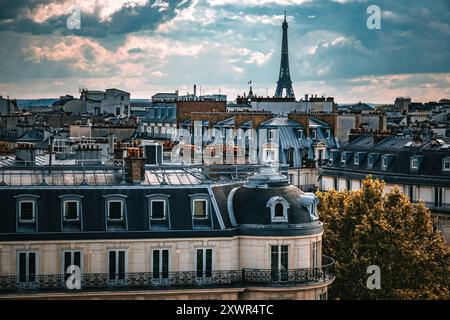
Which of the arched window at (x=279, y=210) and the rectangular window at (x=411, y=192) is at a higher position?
the arched window at (x=279, y=210)

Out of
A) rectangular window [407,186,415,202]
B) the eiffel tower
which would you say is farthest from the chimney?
the eiffel tower

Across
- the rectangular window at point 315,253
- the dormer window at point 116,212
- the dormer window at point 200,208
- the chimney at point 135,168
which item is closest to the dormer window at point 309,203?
the rectangular window at point 315,253

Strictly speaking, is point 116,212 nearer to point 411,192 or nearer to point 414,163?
point 411,192

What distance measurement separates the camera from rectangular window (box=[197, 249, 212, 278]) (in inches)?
1190

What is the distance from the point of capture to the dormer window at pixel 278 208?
1201 inches

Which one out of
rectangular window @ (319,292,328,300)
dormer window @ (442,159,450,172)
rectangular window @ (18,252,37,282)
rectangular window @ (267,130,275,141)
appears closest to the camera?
rectangular window @ (18,252,37,282)

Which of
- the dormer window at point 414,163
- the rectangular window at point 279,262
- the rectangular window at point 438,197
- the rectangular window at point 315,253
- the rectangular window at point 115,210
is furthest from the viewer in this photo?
the dormer window at point 414,163

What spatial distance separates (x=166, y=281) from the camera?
2998 cm

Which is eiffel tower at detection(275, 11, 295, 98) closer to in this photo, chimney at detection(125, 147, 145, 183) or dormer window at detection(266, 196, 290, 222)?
chimney at detection(125, 147, 145, 183)

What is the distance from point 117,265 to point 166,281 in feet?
4.67

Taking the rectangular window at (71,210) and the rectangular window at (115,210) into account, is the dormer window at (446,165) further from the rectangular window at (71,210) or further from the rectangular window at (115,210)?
the rectangular window at (71,210)

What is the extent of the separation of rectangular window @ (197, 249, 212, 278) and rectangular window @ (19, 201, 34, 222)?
476 cm

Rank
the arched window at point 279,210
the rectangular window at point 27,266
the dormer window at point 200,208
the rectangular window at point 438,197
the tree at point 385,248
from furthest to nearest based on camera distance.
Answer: the rectangular window at point 438,197 < the tree at point 385,248 < the dormer window at point 200,208 < the arched window at point 279,210 < the rectangular window at point 27,266

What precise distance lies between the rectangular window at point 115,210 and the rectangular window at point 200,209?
2.11 metres
